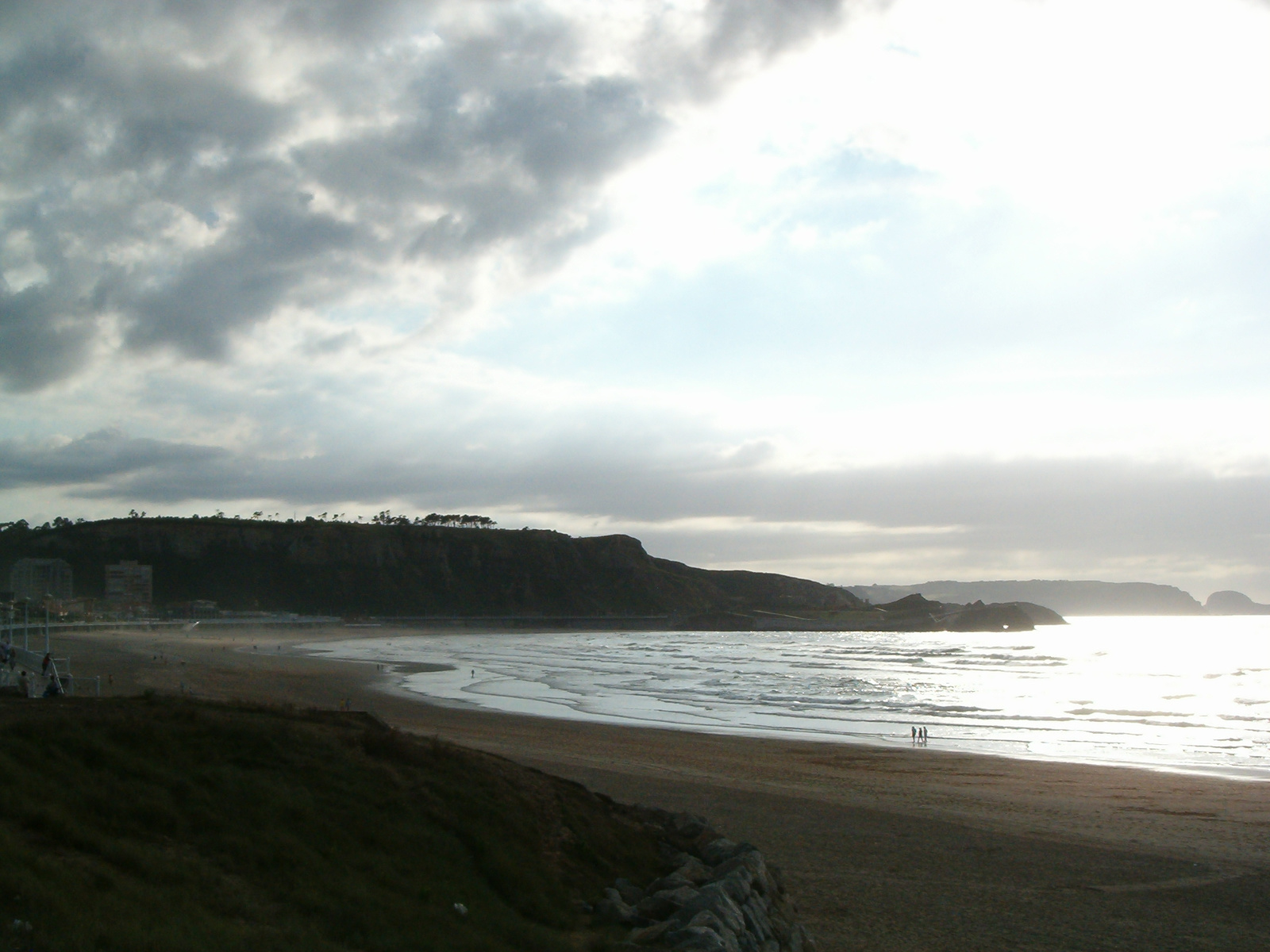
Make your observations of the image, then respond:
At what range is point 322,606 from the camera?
14038 centimetres

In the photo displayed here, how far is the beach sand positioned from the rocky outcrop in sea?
3.19ft

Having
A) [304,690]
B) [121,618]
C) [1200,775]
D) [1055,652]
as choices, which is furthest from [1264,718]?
[121,618]

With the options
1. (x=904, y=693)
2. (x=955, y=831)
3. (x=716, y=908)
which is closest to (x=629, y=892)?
(x=716, y=908)

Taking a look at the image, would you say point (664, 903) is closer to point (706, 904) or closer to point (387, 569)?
point (706, 904)

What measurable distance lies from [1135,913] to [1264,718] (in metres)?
29.9

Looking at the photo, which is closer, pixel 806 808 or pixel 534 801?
pixel 534 801

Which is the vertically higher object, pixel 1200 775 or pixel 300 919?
pixel 300 919

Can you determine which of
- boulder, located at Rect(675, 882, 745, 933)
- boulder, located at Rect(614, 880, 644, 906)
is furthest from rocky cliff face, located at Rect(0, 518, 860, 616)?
boulder, located at Rect(675, 882, 745, 933)

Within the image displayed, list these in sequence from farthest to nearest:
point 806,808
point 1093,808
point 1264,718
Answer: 1. point 1264,718
2. point 1093,808
3. point 806,808

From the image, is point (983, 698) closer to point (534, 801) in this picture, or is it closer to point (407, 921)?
point (534, 801)

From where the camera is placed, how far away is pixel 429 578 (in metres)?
155

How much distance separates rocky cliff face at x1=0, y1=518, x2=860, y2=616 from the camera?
136500mm

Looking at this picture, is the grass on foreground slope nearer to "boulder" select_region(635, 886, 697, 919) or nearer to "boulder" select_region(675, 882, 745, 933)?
"boulder" select_region(635, 886, 697, 919)

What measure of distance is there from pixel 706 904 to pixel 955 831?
27.3ft
